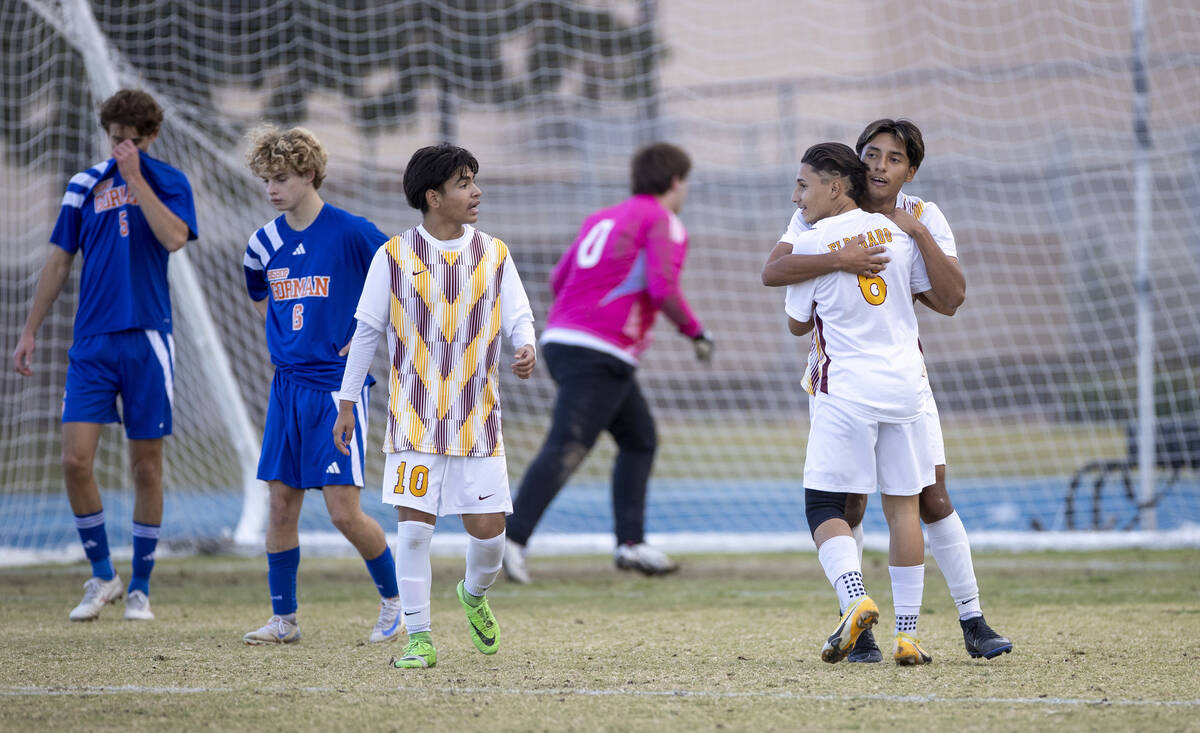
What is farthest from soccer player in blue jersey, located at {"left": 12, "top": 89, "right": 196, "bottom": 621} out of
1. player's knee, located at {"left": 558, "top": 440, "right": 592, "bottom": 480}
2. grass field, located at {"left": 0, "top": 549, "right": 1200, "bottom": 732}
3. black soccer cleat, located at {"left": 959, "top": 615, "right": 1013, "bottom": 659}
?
black soccer cleat, located at {"left": 959, "top": 615, "right": 1013, "bottom": 659}

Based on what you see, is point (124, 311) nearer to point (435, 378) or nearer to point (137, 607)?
point (137, 607)

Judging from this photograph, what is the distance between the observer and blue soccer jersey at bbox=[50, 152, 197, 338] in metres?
4.87

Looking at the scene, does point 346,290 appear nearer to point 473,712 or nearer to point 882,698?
point 473,712

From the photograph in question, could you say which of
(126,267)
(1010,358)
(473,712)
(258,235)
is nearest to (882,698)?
(473,712)

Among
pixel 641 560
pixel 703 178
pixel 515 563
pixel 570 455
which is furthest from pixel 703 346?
pixel 703 178

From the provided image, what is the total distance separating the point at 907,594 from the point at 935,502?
281mm

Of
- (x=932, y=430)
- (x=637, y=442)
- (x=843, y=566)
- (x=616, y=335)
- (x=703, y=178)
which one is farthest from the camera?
(x=703, y=178)

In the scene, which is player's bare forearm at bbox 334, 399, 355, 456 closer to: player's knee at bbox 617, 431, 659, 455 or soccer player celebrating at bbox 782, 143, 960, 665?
soccer player celebrating at bbox 782, 143, 960, 665

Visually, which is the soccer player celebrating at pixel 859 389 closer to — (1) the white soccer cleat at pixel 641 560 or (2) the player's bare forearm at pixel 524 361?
(2) the player's bare forearm at pixel 524 361

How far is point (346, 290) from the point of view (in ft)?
13.9

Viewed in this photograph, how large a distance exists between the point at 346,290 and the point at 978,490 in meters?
6.88

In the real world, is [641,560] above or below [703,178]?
below

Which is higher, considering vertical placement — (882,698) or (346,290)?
(346,290)

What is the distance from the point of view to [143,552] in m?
4.95
